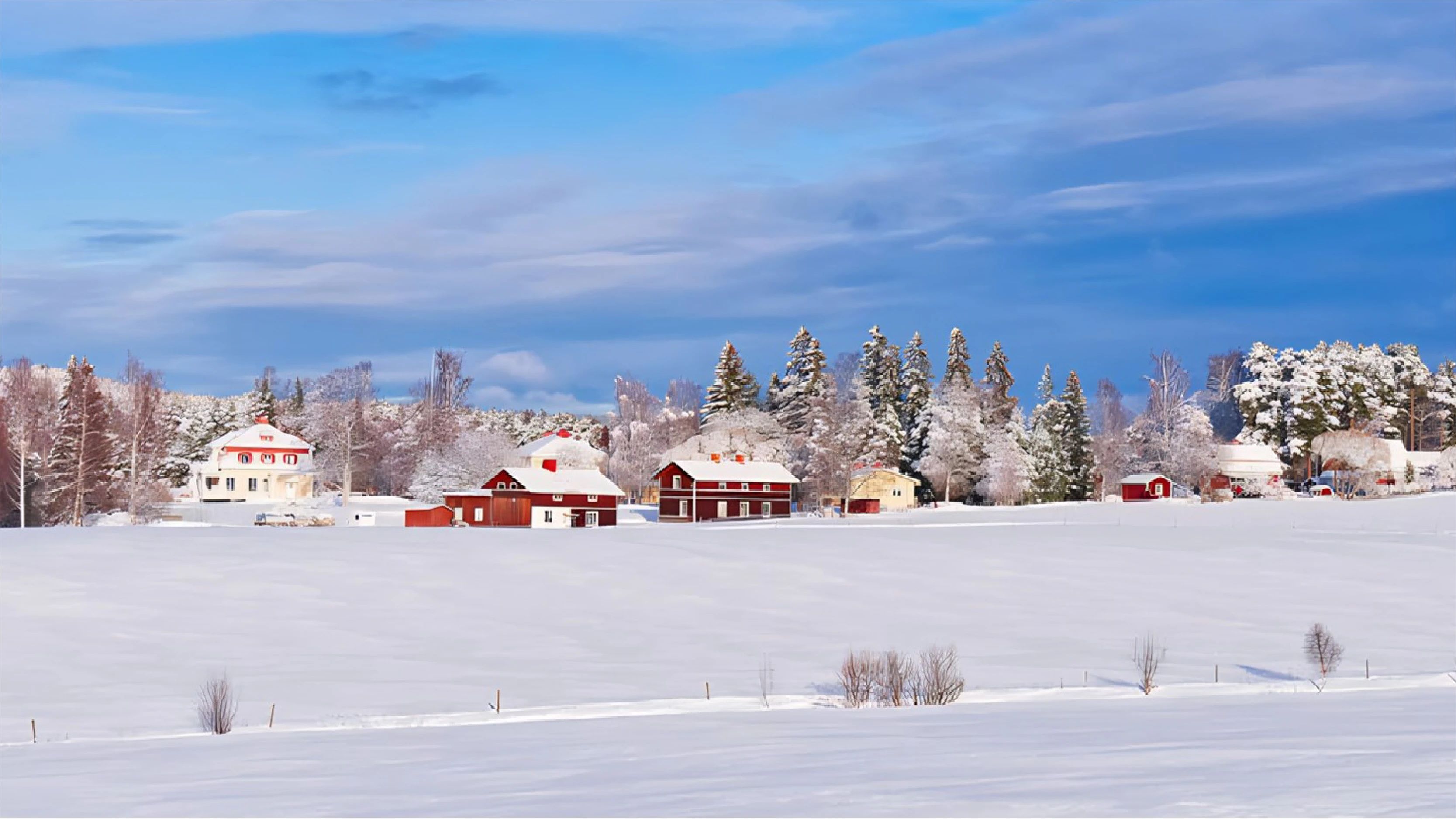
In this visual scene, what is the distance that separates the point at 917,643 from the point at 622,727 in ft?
48.4

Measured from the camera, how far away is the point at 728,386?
11119 centimetres

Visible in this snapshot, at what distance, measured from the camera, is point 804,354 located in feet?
357

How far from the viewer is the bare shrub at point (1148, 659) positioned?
26047mm

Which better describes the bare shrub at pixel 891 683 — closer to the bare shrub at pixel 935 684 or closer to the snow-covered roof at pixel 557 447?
the bare shrub at pixel 935 684

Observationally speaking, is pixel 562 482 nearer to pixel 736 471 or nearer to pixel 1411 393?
pixel 736 471

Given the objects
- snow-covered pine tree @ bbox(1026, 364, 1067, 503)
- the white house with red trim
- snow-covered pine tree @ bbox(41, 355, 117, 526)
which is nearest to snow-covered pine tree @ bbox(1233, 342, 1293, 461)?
snow-covered pine tree @ bbox(1026, 364, 1067, 503)

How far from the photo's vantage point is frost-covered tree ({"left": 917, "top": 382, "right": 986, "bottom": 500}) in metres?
97.4

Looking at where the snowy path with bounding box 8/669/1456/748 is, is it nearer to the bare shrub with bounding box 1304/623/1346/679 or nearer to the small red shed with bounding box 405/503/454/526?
the bare shrub with bounding box 1304/623/1346/679

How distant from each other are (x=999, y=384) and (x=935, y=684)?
8793 centimetres

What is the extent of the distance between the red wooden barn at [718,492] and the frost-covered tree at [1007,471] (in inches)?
620

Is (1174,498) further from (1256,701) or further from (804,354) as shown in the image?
(1256,701)

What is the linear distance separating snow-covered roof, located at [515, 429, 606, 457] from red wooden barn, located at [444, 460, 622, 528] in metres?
19.3

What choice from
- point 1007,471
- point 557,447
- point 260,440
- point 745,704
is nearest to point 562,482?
point 557,447

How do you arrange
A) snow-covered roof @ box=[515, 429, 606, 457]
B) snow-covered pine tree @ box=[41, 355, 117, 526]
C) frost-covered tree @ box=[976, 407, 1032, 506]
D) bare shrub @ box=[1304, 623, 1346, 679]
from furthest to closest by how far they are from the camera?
snow-covered roof @ box=[515, 429, 606, 457], frost-covered tree @ box=[976, 407, 1032, 506], snow-covered pine tree @ box=[41, 355, 117, 526], bare shrub @ box=[1304, 623, 1346, 679]
